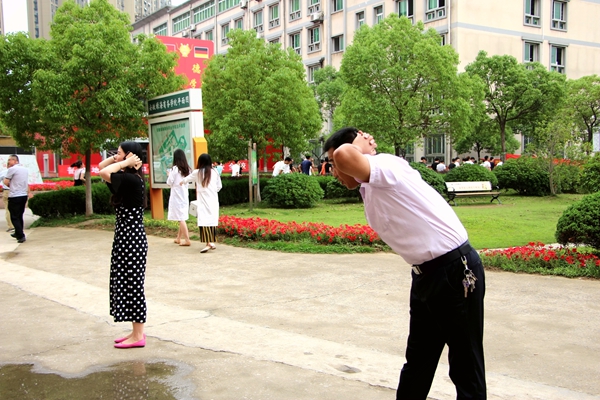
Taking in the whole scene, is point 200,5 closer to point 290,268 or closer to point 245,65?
point 245,65

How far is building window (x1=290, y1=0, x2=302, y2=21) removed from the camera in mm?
46219

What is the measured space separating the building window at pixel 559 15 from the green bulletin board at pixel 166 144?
108 ft

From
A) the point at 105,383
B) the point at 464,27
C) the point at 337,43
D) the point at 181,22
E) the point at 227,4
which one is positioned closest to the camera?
the point at 105,383

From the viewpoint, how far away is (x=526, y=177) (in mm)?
21891

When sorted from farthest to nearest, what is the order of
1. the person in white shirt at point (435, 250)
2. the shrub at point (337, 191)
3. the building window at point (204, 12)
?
the building window at point (204, 12) < the shrub at point (337, 191) < the person in white shirt at point (435, 250)

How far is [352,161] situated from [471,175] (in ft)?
64.5

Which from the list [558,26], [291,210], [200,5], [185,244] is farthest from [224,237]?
[200,5]

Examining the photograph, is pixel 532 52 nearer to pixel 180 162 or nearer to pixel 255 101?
pixel 255 101

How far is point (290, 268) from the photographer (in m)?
8.23

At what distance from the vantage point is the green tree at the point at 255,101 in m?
20.0

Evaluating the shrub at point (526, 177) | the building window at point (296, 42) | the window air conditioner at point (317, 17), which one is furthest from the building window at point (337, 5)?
the shrub at point (526, 177)

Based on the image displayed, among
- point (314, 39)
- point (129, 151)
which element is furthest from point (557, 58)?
point (129, 151)

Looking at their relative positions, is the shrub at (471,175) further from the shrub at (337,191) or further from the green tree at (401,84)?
the shrub at (337,191)

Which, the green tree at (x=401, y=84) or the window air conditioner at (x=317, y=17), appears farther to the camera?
the window air conditioner at (x=317, y=17)
